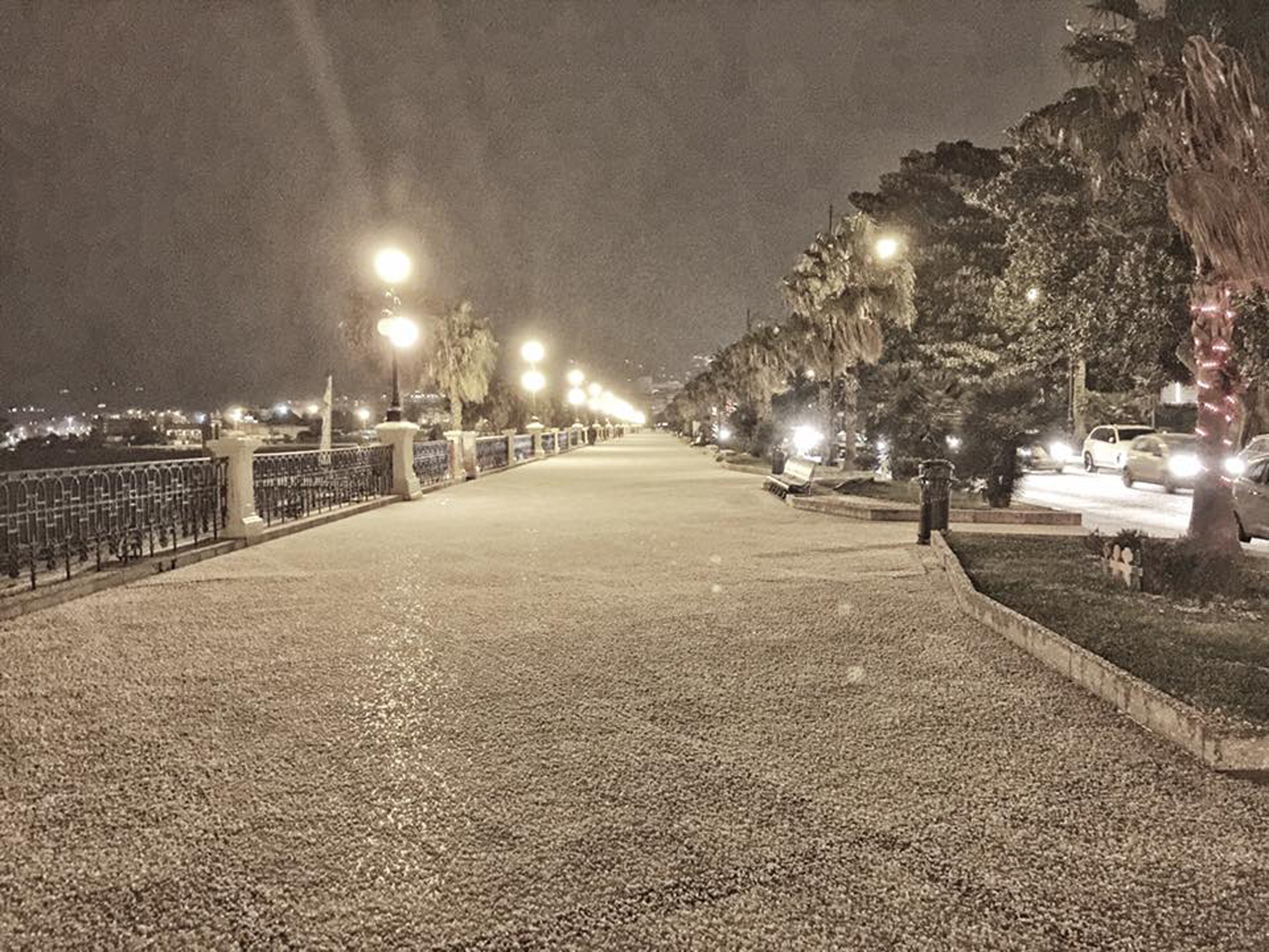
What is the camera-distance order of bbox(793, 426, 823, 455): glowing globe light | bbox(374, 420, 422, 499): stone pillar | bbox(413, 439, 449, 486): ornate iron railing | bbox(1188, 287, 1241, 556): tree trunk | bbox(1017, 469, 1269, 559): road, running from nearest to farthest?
bbox(1188, 287, 1241, 556): tree trunk, bbox(1017, 469, 1269, 559): road, bbox(374, 420, 422, 499): stone pillar, bbox(413, 439, 449, 486): ornate iron railing, bbox(793, 426, 823, 455): glowing globe light

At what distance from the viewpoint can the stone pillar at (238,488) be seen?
12.4 m

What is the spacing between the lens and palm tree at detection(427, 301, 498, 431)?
4622 centimetres

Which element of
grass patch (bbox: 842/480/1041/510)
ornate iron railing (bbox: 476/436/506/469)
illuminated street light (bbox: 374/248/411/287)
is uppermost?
illuminated street light (bbox: 374/248/411/287)

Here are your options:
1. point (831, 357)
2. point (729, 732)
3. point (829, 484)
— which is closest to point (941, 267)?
point (831, 357)

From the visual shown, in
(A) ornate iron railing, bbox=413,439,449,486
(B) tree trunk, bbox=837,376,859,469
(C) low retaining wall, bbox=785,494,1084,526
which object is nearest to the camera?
(C) low retaining wall, bbox=785,494,1084,526

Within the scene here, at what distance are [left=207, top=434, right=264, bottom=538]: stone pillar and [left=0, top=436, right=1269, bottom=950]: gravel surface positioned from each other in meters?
4.62

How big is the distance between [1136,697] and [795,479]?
14334 millimetres

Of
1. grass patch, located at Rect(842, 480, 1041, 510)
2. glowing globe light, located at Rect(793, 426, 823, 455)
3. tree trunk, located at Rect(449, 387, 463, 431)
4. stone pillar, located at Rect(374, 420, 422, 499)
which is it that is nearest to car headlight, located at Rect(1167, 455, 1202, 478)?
grass patch, located at Rect(842, 480, 1041, 510)

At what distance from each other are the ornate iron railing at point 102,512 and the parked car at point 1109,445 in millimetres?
30002

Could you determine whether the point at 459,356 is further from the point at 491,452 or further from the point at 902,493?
the point at 902,493

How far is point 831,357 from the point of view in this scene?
84.9 feet

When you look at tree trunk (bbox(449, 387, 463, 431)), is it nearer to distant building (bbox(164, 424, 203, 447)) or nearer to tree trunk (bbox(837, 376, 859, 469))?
tree trunk (bbox(837, 376, 859, 469))

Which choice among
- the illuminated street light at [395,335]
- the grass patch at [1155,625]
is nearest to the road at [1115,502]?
the grass patch at [1155,625]

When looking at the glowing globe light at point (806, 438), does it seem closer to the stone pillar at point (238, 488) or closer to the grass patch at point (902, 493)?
the grass patch at point (902, 493)
